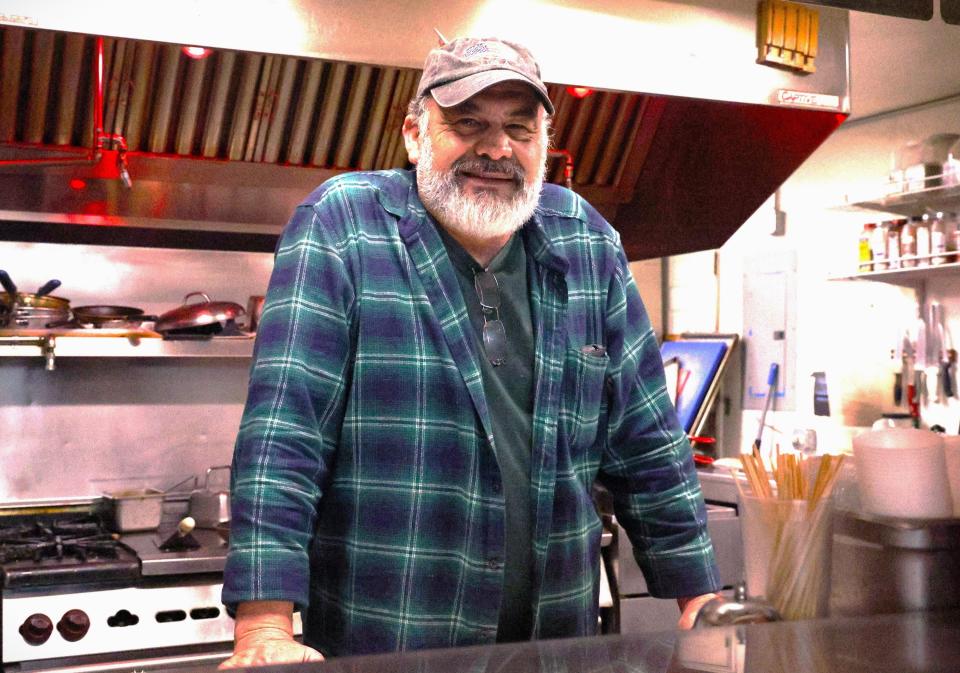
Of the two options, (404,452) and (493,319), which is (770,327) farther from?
(404,452)

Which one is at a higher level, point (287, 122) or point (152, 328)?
point (287, 122)

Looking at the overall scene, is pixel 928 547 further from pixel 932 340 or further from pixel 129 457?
pixel 932 340

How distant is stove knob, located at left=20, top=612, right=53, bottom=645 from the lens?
7.54ft

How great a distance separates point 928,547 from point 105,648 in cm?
176

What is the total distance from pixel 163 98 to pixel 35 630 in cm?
131

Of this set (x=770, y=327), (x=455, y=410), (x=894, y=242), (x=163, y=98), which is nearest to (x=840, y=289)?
(x=770, y=327)

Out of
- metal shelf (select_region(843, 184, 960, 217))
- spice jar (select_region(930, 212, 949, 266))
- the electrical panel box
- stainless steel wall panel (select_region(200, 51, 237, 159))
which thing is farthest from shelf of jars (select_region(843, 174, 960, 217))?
stainless steel wall panel (select_region(200, 51, 237, 159))

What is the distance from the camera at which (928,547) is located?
1.46 metres

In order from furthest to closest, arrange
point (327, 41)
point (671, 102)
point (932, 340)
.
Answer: point (932, 340)
point (671, 102)
point (327, 41)

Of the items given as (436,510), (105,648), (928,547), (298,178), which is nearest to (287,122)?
(298,178)

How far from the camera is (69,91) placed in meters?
2.61

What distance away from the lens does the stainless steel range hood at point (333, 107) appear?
2.09m

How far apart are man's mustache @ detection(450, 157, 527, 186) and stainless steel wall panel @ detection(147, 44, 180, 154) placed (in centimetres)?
141

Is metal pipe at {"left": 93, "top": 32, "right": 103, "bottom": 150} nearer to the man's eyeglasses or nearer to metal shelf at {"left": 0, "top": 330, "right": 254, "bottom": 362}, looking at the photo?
metal shelf at {"left": 0, "top": 330, "right": 254, "bottom": 362}
